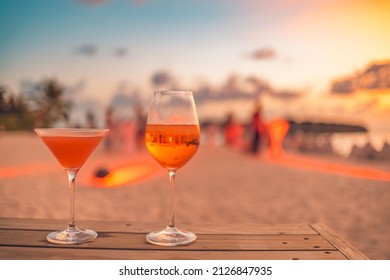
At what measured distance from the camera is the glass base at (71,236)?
1688mm

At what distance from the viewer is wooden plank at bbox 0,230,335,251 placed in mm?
1664

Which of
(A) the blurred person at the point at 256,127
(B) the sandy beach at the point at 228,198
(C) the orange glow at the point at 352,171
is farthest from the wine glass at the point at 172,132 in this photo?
(A) the blurred person at the point at 256,127

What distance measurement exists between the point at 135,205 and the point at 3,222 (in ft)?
16.4

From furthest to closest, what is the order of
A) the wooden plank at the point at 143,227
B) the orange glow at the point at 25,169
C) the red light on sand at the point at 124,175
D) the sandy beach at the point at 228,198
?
the orange glow at the point at 25,169 → the red light on sand at the point at 124,175 → the sandy beach at the point at 228,198 → the wooden plank at the point at 143,227

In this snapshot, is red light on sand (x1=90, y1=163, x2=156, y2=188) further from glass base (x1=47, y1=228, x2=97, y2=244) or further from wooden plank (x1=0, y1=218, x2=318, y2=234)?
glass base (x1=47, y1=228, x2=97, y2=244)

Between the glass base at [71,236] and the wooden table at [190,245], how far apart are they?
31 millimetres

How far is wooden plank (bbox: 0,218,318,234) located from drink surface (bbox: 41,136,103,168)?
12.3 inches

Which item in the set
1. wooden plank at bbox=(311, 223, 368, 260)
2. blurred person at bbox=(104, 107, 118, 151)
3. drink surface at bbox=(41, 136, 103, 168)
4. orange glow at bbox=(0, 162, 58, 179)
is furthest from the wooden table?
blurred person at bbox=(104, 107, 118, 151)

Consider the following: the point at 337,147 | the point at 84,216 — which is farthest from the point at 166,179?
the point at 337,147

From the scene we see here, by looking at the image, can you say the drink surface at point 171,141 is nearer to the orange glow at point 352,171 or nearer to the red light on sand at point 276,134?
the orange glow at point 352,171

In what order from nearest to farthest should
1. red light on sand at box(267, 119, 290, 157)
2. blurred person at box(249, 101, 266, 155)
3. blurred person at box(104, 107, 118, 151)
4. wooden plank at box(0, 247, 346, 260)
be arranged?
wooden plank at box(0, 247, 346, 260) → blurred person at box(249, 101, 266, 155) → blurred person at box(104, 107, 118, 151) → red light on sand at box(267, 119, 290, 157)

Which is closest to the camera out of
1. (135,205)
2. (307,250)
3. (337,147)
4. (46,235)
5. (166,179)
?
(307,250)
